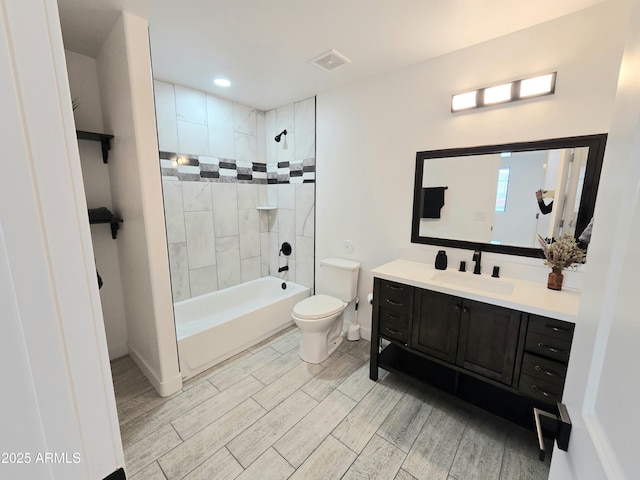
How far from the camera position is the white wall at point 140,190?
1.67 m

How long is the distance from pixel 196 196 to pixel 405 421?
275 cm

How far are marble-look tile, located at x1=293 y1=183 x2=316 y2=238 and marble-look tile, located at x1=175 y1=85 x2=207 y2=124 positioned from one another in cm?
124

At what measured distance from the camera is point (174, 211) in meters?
2.73

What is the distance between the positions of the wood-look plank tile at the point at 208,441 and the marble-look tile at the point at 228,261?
1.56 m

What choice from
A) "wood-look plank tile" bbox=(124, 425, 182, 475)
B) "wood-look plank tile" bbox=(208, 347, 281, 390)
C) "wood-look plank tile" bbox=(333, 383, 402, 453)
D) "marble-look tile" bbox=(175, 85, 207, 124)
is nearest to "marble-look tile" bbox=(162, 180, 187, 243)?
"marble-look tile" bbox=(175, 85, 207, 124)

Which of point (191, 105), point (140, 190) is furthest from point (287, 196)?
point (140, 190)

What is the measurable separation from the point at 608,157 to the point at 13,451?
3.79 ft

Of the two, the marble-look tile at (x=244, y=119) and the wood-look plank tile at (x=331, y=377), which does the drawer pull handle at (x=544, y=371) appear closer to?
the wood-look plank tile at (x=331, y=377)

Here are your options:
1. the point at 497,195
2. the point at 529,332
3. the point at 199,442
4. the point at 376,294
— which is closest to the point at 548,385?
the point at 529,332

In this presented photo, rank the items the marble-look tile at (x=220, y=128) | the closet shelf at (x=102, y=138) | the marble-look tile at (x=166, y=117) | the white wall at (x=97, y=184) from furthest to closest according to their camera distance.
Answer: the marble-look tile at (x=220, y=128) < the marble-look tile at (x=166, y=117) < the white wall at (x=97, y=184) < the closet shelf at (x=102, y=138)

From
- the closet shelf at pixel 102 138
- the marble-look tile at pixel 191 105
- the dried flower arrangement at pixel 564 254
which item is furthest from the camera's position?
the marble-look tile at pixel 191 105

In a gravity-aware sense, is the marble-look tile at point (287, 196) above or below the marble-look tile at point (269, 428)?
above

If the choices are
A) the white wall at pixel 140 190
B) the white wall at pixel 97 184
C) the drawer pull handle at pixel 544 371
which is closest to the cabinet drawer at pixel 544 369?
the drawer pull handle at pixel 544 371

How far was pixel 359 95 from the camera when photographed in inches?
99.0
